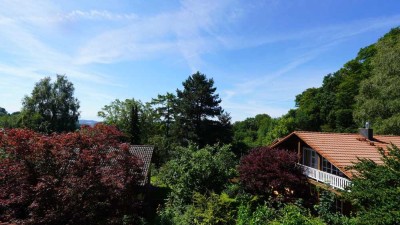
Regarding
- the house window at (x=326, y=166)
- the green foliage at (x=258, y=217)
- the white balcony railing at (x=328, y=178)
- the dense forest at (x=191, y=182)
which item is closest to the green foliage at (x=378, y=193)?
the dense forest at (x=191, y=182)

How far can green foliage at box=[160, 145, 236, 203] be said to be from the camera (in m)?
14.4

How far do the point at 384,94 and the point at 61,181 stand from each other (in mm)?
27506

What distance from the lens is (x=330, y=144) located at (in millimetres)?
17703

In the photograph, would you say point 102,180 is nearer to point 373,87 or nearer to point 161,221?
point 161,221

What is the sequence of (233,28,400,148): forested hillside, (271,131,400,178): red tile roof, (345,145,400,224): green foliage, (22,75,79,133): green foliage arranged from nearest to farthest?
1. (345,145,400,224): green foliage
2. (271,131,400,178): red tile roof
3. (233,28,400,148): forested hillside
4. (22,75,79,133): green foliage

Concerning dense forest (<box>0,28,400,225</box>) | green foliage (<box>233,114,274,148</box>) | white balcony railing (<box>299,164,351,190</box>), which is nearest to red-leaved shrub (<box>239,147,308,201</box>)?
dense forest (<box>0,28,400,225</box>)

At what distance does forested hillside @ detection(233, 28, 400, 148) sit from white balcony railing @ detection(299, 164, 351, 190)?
11788 mm

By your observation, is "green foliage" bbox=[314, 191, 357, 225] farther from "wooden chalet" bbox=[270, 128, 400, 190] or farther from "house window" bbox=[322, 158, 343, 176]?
"house window" bbox=[322, 158, 343, 176]

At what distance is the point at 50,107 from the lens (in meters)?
42.7

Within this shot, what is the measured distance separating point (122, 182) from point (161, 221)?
4.11m

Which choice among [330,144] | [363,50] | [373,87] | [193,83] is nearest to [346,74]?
[363,50]

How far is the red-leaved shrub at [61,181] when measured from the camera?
27.1 feet

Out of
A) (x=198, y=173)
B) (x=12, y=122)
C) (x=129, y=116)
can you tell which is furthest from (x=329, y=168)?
(x=12, y=122)

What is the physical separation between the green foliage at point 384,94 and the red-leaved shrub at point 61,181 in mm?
24395
